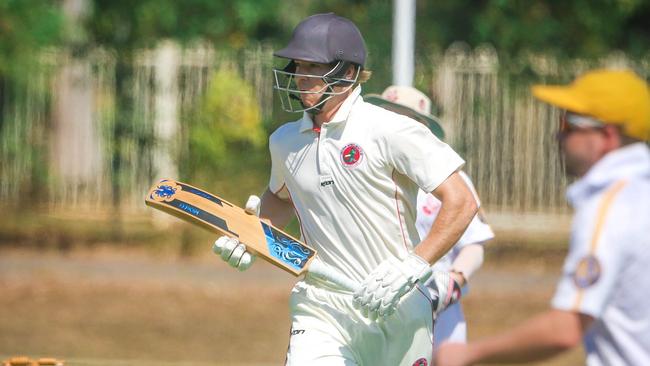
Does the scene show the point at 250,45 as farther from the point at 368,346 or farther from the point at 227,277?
the point at 368,346

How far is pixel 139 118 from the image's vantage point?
1555 centimetres

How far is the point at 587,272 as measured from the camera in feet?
11.6

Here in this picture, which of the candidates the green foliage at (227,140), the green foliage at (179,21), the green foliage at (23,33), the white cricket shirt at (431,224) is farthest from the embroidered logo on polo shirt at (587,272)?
the green foliage at (23,33)

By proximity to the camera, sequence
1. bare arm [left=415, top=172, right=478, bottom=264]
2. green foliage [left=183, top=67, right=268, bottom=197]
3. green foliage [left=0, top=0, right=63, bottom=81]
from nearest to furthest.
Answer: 1. bare arm [left=415, top=172, right=478, bottom=264]
2. green foliage [left=183, top=67, right=268, bottom=197]
3. green foliage [left=0, top=0, right=63, bottom=81]

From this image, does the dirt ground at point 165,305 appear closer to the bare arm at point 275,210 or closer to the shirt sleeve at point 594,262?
the bare arm at point 275,210

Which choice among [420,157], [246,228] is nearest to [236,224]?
[246,228]

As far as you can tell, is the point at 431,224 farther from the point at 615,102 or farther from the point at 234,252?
the point at 615,102

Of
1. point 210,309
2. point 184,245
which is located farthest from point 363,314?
point 184,245

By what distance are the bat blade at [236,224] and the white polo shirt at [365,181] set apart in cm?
21

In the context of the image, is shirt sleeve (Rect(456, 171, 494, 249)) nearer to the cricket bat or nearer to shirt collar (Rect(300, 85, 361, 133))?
shirt collar (Rect(300, 85, 361, 133))

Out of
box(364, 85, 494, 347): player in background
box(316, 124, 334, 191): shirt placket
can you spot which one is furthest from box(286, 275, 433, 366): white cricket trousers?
box(364, 85, 494, 347): player in background

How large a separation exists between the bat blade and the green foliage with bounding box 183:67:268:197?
364 inches

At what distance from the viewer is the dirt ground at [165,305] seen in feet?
34.8

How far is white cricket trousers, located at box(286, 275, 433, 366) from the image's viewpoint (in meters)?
5.29
